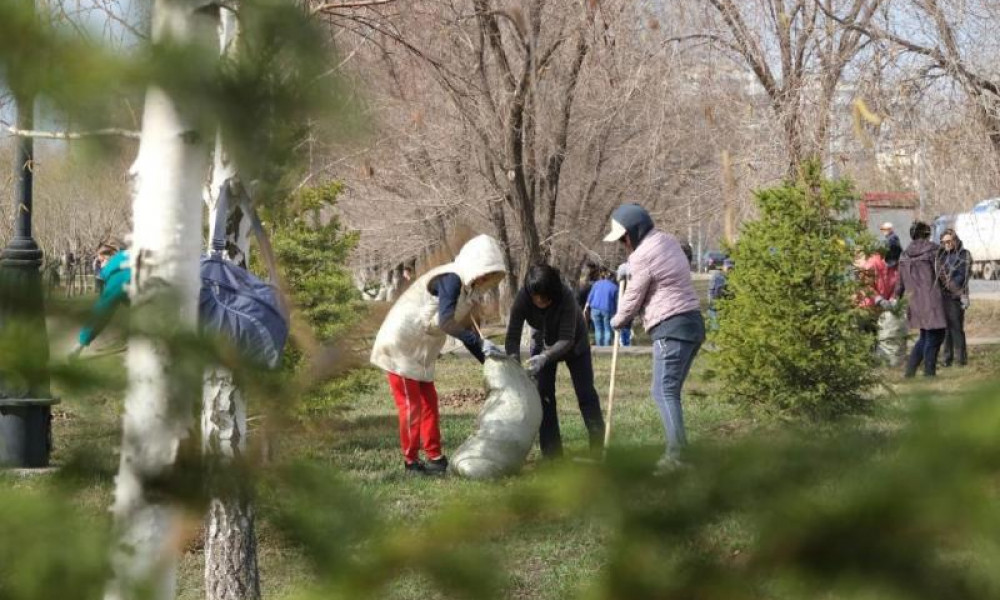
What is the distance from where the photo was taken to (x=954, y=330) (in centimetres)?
1419

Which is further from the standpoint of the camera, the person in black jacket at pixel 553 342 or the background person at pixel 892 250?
the background person at pixel 892 250

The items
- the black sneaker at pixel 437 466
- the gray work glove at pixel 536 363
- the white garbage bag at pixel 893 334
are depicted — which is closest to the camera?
the black sneaker at pixel 437 466

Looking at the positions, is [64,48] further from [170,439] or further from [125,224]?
[125,224]

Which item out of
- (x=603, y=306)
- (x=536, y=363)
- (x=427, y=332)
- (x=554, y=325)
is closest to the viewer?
(x=427, y=332)

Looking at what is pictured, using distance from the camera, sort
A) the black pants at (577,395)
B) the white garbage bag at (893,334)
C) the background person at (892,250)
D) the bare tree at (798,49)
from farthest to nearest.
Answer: the white garbage bag at (893,334) → the background person at (892,250) → the bare tree at (798,49) → the black pants at (577,395)

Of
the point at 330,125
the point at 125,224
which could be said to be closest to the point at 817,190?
the point at 125,224

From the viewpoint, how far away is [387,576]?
95cm

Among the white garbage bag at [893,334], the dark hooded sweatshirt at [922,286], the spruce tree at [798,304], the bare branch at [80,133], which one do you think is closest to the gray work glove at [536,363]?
the spruce tree at [798,304]

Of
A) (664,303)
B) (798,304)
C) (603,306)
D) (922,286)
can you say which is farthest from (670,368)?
(603,306)

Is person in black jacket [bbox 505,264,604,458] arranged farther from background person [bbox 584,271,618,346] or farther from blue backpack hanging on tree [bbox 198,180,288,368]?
background person [bbox 584,271,618,346]

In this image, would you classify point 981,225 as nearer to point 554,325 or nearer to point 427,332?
point 554,325

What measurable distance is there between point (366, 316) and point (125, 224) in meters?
7.78

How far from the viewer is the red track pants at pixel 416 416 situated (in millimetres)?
7750

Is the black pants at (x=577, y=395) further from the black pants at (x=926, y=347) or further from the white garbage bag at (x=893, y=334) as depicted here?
the white garbage bag at (x=893, y=334)
